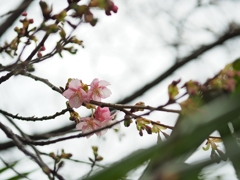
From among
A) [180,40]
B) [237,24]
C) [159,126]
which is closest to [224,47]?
[237,24]

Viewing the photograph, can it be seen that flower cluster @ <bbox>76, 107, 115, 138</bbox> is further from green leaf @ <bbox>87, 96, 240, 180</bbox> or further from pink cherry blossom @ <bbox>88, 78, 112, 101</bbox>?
green leaf @ <bbox>87, 96, 240, 180</bbox>

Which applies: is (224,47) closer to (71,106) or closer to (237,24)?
(237,24)

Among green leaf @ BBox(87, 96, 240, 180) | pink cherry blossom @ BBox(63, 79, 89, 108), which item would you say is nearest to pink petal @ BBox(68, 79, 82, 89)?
pink cherry blossom @ BBox(63, 79, 89, 108)

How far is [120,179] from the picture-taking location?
0.78 feet

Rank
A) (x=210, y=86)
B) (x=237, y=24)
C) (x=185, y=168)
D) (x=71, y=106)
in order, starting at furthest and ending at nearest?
(x=237, y=24)
(x=71, y=106)
(x=210, y=86)
(x=185, y=168)

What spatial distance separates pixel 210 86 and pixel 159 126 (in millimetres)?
217

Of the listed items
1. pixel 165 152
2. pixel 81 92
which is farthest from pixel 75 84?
pixel 165 152

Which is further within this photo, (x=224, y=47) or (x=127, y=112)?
(x=224, y=47)

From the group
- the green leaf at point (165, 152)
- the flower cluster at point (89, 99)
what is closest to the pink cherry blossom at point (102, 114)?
the flower cluster at point (89, 99)

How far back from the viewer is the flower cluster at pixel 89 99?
73 centimetres

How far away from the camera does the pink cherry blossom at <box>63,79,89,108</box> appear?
28.0 inches

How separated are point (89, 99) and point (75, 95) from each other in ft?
0.11

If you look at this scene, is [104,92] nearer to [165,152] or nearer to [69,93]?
[69,93]

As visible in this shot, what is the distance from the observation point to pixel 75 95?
0.72m
